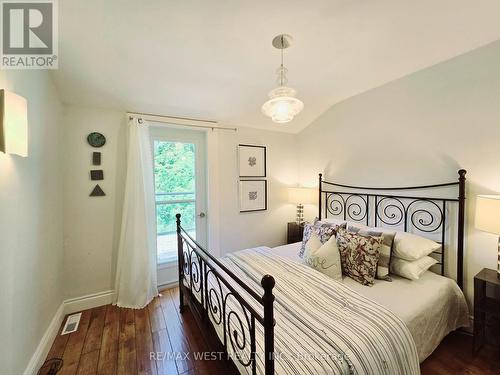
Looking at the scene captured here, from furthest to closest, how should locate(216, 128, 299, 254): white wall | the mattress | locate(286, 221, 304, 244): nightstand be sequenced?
1. locate(286, 221, 304, 244): nightstand
2. locate(216, 128, 299, 254): white wall
3. the mattress

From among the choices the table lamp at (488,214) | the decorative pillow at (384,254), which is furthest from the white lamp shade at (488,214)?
the decorative pillow at (384,254)

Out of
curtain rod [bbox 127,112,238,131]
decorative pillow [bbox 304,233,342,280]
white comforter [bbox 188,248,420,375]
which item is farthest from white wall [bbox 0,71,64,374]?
decorative pillow [bbox 304,233,342,280]

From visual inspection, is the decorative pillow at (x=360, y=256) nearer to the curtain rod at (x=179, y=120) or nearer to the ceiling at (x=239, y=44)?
the ceiling at (x=239, y=44)

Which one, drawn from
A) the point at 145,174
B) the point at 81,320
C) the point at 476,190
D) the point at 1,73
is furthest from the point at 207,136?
the point at 476,190

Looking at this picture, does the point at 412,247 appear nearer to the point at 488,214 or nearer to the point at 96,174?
the point at 488,214

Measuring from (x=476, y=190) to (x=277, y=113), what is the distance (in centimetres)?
186

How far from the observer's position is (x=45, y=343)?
1708 mm

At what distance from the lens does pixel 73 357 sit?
1.69 meters

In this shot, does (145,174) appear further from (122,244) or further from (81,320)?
(81,320)

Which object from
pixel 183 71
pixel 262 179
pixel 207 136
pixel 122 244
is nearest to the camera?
pixel 183 71

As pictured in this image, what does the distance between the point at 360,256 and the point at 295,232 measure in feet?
5.37

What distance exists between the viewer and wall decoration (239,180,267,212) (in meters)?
3.23

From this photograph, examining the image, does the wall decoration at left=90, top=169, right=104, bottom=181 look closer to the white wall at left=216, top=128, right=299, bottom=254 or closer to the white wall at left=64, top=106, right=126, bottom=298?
the white wall at left=64, top=106, right=126, bottom=298

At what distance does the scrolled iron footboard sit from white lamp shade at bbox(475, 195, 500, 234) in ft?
5.55
